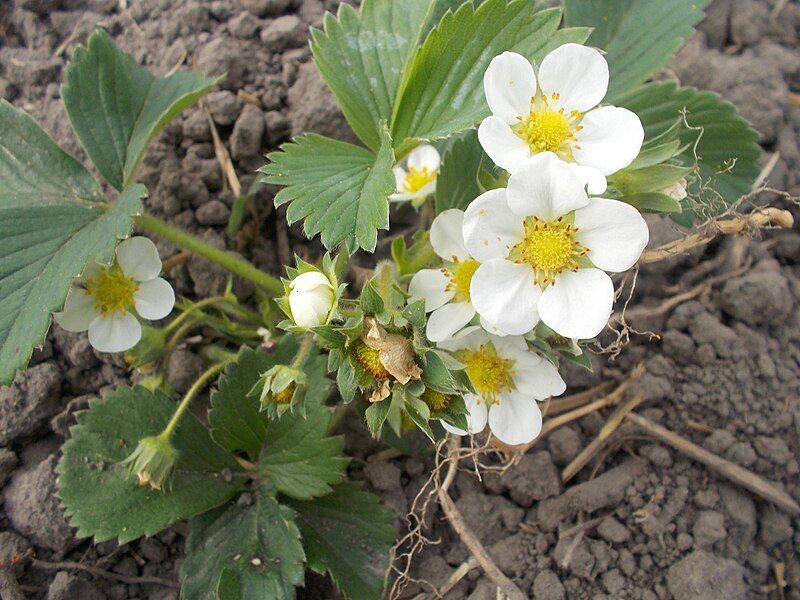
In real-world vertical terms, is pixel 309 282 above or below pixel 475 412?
above

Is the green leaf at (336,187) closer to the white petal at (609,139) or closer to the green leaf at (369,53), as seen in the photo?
the green leaf at (369,53)

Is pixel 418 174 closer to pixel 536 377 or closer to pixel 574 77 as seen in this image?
pixel 574 77

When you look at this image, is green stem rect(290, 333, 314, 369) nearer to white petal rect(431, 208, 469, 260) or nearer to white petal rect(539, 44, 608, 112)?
white petal rect(431, 208, 469, 260)

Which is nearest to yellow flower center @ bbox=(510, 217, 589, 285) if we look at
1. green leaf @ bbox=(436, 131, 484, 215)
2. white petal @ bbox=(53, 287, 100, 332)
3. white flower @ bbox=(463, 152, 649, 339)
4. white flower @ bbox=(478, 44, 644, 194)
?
white flower @ bbox=(463, 152, 649, 339)

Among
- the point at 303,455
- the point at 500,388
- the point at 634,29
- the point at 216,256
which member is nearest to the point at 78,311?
the point at 216,256

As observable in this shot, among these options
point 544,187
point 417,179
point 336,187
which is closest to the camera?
point 544,187

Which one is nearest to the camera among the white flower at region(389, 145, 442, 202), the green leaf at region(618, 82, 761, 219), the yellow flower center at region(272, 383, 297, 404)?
the yellow flower center at region(272, 383, 297, 404)

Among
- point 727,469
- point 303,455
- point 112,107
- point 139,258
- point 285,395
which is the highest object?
point 112,107

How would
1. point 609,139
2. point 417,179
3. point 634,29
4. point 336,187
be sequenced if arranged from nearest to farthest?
point 609,139 < point 336,187 < point 634,29 < point 417,179
